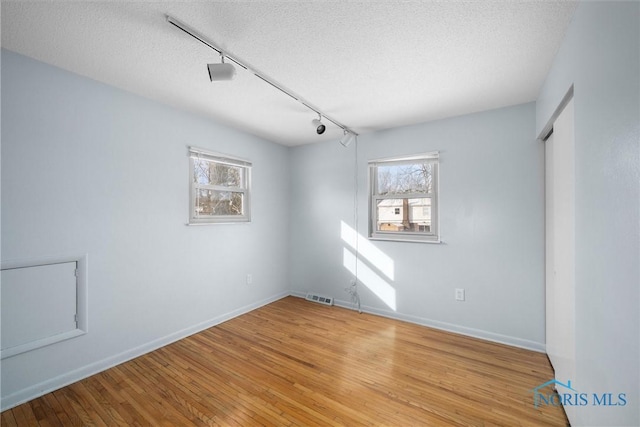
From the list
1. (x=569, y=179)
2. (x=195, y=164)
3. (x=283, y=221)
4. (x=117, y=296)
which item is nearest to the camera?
(x=569, y=179)

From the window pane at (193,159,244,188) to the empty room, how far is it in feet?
0.09

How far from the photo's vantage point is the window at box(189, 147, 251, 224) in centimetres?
313

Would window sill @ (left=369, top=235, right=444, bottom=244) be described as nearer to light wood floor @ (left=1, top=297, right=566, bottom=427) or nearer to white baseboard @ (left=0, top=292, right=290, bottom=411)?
light wood floor @ (left=1, top=297, right=566, bottom=427)

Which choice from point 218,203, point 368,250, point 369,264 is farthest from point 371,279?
point 218,203

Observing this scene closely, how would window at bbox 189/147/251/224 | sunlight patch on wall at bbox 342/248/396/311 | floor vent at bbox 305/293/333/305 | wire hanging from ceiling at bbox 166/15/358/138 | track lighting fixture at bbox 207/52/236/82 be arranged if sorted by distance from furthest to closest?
floor vent at bbox 305/293/333/305, sunlight patch on wall at bbox 342/248/396/311, window at bbox 189/147/251/224, track lighting fixture at bbox 207/52/236/82, wire hanging from ceiling at bbox 166/15/358/138

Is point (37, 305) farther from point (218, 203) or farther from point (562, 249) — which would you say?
point (562, 249)

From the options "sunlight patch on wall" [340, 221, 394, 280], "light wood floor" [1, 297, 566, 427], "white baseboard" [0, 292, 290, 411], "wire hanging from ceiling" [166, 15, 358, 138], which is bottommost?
"light wood floor" [1, 297, 566, 427]

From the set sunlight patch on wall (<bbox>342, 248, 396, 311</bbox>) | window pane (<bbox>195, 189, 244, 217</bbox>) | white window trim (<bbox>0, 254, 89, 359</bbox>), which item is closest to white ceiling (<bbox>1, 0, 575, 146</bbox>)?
window pane (<bbox>195, 189, 244, 217</bbox>)

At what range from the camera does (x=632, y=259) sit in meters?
0.94

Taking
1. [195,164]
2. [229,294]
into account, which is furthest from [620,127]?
[229,294]

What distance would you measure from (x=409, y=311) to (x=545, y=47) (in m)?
2.87

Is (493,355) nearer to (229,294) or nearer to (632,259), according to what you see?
(632,259)

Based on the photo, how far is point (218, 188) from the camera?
11.2 feet

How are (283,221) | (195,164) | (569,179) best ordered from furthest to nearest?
(283,221) < (195,164) < (569,179)
